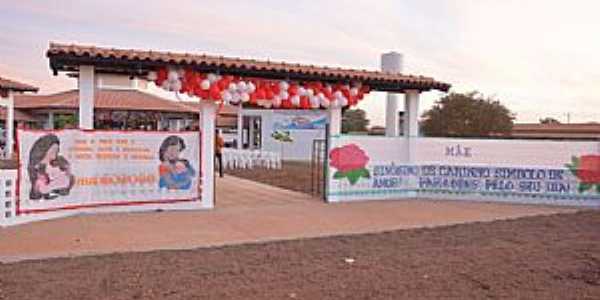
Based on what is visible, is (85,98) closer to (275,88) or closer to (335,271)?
(275,88)

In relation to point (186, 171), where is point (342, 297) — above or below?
below

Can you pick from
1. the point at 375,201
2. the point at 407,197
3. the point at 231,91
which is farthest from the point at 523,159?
the point at 231,91

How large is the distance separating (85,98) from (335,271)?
7.05 metres

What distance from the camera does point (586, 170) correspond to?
49.5ft

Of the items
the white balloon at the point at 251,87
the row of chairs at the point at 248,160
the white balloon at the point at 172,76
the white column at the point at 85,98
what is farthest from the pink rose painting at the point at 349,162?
the row of chairs at the point at 248,160

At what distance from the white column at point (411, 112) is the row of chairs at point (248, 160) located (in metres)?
11.2

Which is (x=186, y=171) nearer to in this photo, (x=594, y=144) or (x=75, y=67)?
(x=75, y=67)

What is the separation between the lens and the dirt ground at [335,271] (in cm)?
616

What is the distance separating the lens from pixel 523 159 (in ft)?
50.7

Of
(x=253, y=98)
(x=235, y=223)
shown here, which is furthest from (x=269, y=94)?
(x=235, y=223)

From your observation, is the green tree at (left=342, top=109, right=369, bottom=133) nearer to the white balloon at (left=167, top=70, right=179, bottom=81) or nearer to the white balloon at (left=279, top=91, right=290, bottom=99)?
the white balloon at (left=279, top=91, right=290, bottom=99)

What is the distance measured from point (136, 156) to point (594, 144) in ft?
36.2

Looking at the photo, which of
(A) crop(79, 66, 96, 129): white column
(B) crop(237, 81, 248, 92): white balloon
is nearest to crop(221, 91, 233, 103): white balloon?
(B) crop(237, 81, 248, 92): white balloon

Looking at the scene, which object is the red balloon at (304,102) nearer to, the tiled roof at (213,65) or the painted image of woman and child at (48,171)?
the tiled roof at (213,65)
